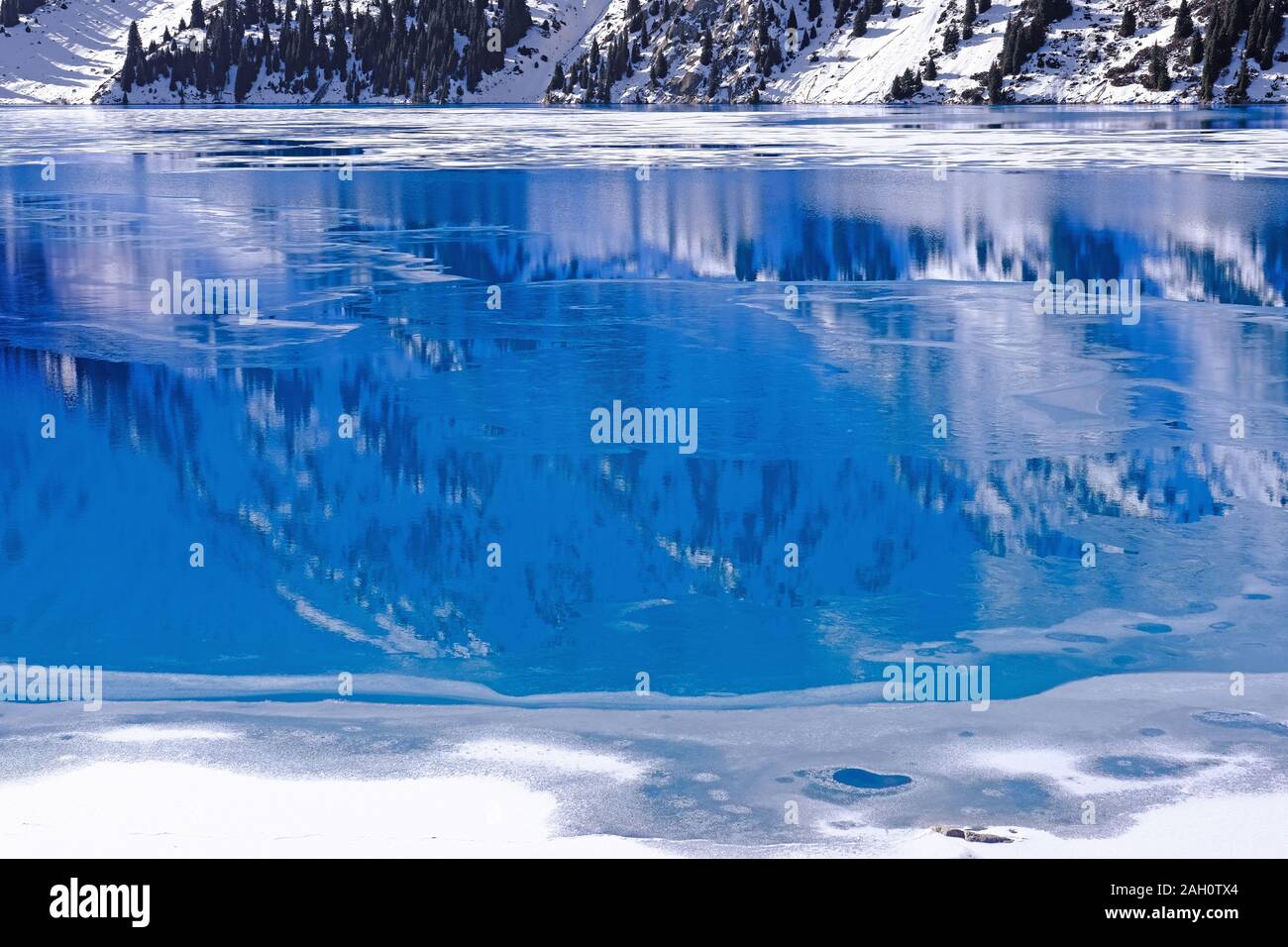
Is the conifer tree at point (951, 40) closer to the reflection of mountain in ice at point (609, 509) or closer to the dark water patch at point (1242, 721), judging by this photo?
the reflection of mountain in ice at point (609, 509)

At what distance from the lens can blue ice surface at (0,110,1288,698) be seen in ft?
27.2

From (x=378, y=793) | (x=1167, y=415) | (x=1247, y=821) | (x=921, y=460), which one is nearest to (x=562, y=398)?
(x=921, y=460)

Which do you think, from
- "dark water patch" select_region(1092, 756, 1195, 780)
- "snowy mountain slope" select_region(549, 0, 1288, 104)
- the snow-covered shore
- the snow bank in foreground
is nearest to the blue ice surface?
the snow-covered shore

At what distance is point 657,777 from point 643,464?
5236 millimetres

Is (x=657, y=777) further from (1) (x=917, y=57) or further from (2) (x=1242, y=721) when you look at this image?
(1) (x=917, y=57)

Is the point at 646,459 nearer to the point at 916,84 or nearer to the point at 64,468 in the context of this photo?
the point at 64,468

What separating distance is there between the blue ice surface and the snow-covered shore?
20.9 inches

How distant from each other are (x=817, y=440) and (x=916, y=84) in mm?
135095

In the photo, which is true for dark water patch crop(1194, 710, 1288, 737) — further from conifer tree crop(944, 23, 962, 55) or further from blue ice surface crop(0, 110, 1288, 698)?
conifer tree crop(944, 23, 962, 55)

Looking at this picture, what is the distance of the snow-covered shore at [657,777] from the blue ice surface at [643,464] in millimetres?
530

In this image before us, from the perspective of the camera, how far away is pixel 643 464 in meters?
11.5

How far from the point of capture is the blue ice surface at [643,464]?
326 inches

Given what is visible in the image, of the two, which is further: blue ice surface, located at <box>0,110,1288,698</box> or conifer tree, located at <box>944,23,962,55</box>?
conifer tree, located at <box>944,23,962,55</box>
